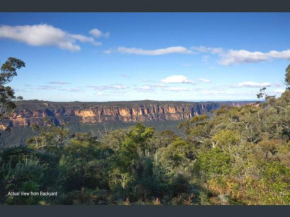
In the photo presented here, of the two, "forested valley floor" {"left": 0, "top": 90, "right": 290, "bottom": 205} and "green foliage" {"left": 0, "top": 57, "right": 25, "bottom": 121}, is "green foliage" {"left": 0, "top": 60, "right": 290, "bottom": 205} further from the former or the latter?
"green foliage" {"left": 0, "top": 57, "right": 25, "bottom": 121}

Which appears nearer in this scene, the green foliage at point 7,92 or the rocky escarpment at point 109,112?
the green foliage at point 7,92

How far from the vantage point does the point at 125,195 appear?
5.68 meters

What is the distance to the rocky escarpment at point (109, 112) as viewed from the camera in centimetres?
2081

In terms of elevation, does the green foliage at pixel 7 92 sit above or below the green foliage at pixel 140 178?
above

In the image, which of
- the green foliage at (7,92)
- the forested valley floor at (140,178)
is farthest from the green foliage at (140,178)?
the green foliage at (7,92)

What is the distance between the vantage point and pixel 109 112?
3403 cm

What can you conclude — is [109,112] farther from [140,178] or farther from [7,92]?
[140,178]

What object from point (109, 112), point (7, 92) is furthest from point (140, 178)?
point (109, 112)

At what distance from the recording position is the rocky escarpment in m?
20.8

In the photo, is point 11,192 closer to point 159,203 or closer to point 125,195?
point 125,195

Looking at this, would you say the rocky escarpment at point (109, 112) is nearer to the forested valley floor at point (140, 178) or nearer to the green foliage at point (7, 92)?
the green foliage at point (7, 92)

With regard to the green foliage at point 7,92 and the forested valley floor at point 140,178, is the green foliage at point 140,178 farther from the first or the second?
the green foliage at point 7,92

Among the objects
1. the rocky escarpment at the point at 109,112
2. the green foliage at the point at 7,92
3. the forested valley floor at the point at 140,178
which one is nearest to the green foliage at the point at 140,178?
the forested valley floor at the point at 140,178

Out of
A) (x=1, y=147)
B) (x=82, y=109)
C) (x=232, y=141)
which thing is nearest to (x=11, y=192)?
(x=1, y=147)
